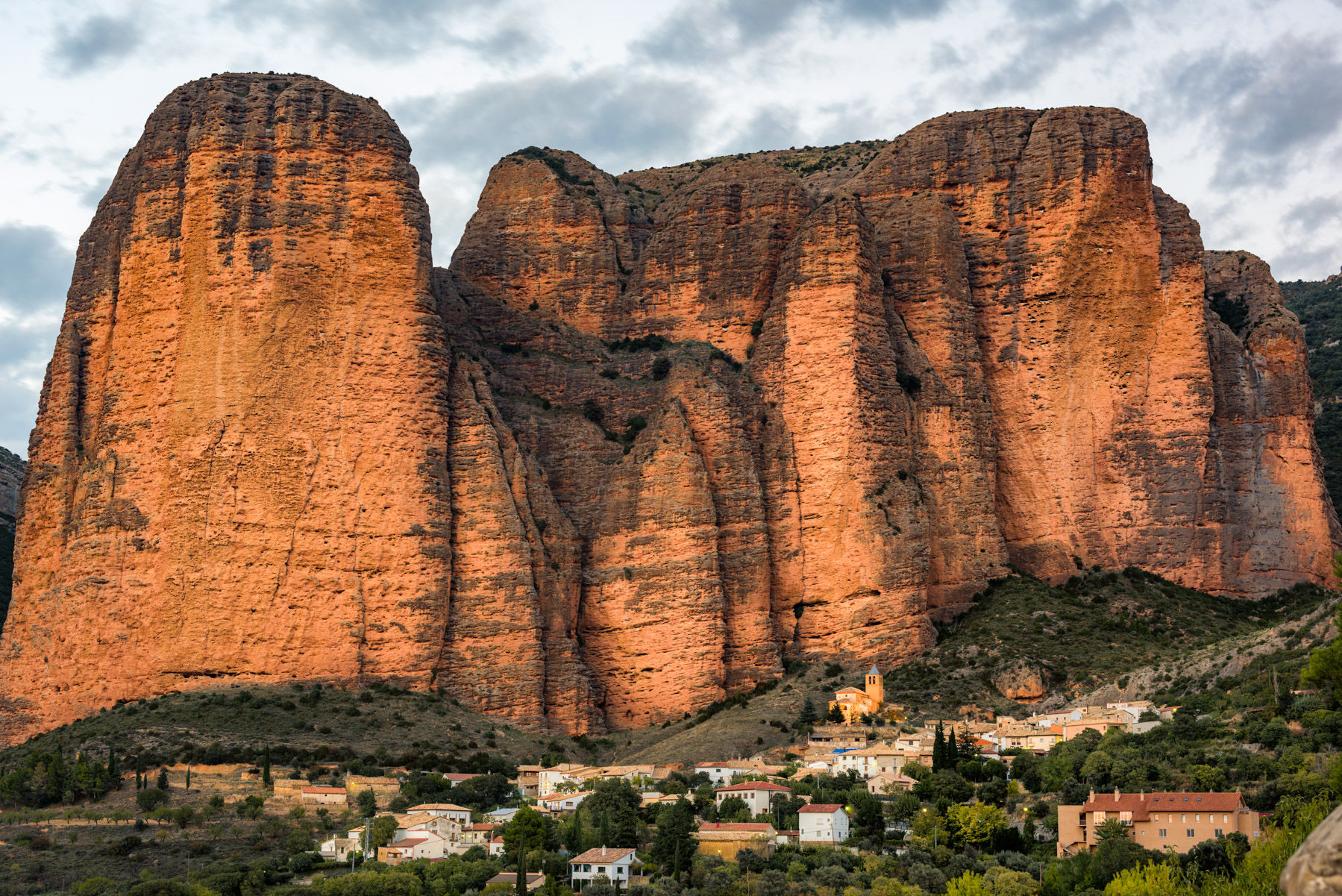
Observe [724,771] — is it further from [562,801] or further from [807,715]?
[807,715]

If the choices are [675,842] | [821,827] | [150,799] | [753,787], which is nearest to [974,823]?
[821,827]

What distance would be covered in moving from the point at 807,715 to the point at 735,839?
15648 mm

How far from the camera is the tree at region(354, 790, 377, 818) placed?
50.0 metres

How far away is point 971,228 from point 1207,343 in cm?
1203

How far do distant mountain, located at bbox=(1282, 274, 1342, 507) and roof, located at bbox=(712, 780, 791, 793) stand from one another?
38.2 meters

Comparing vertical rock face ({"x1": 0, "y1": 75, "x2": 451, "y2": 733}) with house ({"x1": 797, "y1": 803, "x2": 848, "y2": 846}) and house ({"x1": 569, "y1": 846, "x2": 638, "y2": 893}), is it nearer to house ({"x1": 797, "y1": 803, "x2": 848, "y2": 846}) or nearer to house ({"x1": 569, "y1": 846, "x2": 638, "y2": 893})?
house ({"x1": 569, "y1": 846, "x2": 638, "y2": 893})

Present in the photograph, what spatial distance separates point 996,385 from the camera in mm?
76062

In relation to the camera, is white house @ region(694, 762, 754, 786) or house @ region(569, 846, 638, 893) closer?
house @ region(569, 846, 638, 893)

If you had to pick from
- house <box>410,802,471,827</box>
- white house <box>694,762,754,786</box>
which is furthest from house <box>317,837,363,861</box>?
white house <box>694,762,754,786</box>

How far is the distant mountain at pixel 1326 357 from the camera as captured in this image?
83.5m

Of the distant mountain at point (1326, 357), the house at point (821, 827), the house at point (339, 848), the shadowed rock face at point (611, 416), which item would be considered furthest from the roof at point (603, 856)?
the distant mountain at point (1326, 357)

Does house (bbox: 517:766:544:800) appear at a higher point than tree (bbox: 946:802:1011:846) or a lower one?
higher

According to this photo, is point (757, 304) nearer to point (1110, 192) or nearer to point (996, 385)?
point (996, 385)

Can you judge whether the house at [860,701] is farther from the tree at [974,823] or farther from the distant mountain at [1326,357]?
the distant mountain at [1326,357]
